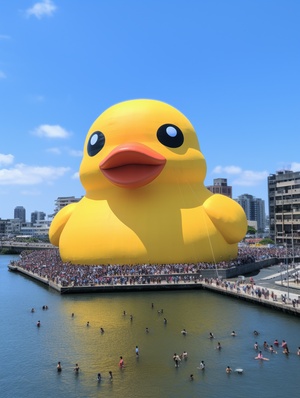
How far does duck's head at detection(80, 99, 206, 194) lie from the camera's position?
32.4 m

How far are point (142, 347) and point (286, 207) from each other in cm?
6082

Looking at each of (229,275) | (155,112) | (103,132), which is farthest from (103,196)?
(229,275)

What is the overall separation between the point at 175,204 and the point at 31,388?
71.3ft

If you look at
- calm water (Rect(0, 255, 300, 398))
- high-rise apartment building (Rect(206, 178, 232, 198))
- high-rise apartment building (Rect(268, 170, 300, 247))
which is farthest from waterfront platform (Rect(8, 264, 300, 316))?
high-rise apartment building (Rect(206, 178, 232, 198))

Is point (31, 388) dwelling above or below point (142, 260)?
below

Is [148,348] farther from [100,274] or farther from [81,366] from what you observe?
[100,274]

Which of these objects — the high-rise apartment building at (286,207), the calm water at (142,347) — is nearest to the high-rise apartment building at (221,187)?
the high-rise apartment building at (286,207)

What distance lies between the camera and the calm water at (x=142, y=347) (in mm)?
14453

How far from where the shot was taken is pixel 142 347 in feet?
60.0

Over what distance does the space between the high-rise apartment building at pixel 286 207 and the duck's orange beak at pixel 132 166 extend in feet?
145

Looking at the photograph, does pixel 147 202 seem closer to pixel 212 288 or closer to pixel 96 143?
pixel 96 143

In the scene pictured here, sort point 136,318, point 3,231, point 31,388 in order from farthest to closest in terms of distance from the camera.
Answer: point 3,231 → point 136,318 → point 31,388

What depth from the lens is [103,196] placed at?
35.8 metres

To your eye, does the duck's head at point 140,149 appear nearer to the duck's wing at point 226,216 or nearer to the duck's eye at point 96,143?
the duck's eye at point 96,143
